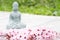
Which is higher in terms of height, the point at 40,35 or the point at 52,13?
the point at 40,35

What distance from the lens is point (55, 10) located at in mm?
5074

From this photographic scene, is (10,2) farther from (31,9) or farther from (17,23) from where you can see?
(17,23)

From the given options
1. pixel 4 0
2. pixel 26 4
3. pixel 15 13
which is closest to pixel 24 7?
pixel 26 4

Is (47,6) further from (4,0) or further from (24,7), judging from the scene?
(4,0)

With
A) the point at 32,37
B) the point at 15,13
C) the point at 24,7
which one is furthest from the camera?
the point at 24,7

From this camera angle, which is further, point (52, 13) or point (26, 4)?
point (26, 4)

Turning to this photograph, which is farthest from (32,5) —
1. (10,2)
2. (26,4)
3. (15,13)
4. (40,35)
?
(40,35)

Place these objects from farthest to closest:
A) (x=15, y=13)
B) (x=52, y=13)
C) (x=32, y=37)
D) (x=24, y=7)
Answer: (x=24, y=7), (x=52, y=13), (x=15, y=13), (x=32, y=37)

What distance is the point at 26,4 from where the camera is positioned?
5.39m

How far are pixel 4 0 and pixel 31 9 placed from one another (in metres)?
0.70

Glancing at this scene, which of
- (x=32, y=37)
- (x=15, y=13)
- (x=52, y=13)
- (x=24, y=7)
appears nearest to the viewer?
(x=32, y=37)

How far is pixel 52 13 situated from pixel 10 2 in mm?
1021

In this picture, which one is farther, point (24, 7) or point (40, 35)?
point (24, 7)

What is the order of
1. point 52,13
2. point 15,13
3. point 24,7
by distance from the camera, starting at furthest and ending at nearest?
1. point 24,7
2. point 52,13
3. point 15,13
